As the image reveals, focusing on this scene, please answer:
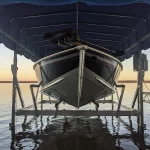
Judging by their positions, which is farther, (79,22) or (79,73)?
(79,22)

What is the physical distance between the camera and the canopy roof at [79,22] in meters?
5.87

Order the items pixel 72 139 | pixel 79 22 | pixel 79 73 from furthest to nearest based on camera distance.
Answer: pixel 79 22 → pixel 72 139 → pixel 79 73

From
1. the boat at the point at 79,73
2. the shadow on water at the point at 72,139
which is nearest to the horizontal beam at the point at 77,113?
the boat at the point at 79,73

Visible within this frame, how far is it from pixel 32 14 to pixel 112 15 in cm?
239

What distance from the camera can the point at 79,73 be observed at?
17.6ft

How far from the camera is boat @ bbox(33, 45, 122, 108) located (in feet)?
17.4

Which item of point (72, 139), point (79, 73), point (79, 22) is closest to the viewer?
point (79, 73)

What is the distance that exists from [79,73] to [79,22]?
2.19m

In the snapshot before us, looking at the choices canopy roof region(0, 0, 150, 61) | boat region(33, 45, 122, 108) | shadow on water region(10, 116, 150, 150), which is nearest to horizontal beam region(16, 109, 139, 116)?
boat region(33, 45, 122, 108)

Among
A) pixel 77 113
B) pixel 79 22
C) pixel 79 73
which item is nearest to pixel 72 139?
pixel 77 113

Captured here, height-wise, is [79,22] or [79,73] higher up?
[79,22]

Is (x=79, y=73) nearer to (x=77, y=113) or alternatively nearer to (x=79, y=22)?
(x=77, y=113)

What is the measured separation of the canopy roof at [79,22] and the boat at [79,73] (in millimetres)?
1151

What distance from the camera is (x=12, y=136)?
7.00m
